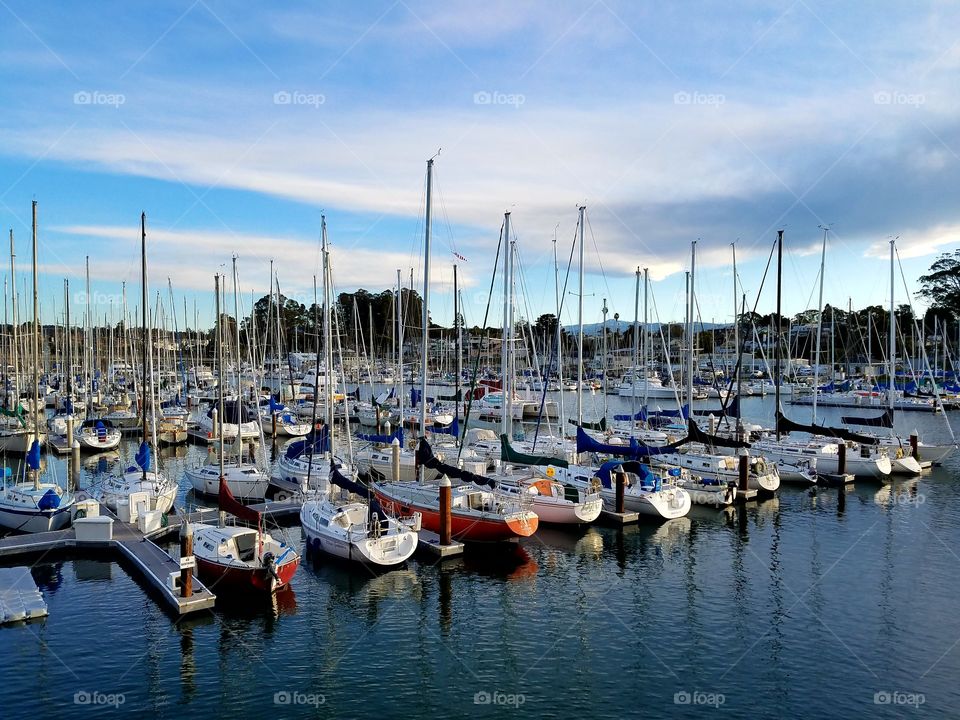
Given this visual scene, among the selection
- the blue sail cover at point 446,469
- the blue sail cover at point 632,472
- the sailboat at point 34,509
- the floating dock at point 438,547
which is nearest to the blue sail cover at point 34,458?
the sailboat at point 34,509

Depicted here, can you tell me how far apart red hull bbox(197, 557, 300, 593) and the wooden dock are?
0.52 metres

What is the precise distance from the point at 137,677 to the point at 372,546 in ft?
27.8

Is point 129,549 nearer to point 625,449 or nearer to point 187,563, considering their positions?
point 187,563

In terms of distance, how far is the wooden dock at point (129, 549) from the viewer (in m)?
22.2

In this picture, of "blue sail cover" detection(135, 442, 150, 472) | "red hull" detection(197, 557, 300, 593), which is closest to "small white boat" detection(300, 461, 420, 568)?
"red hull" detection(197, 557, 300, 593)

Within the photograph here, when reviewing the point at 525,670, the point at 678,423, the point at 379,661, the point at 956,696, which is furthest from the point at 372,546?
the point at 678,423

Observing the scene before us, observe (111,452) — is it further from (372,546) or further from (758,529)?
(758,529)

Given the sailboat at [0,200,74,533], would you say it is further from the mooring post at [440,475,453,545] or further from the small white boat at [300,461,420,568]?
the mooring post at [440,475,453,545]

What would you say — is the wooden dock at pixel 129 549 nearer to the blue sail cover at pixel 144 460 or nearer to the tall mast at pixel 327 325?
Answer: the blue sail cover at pixel 144 460

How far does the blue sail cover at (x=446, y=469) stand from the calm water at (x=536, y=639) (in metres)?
3.03

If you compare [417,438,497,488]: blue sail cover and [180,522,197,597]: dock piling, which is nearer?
[180,522,197,597]: dock piling

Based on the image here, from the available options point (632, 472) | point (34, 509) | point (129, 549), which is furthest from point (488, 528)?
point (34, 509)

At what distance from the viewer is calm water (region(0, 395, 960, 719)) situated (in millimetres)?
16703

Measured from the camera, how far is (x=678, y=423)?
60156 millimetres
